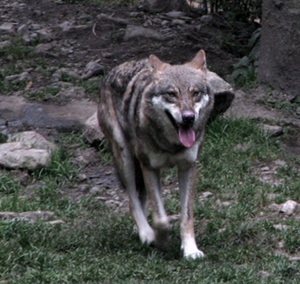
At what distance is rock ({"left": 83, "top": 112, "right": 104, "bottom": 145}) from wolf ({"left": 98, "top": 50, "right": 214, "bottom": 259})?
6.31 feet

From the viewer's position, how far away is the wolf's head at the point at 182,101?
6.64m

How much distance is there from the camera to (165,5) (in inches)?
561

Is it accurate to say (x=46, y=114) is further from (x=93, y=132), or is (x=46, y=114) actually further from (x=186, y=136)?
(x=186, y=136)

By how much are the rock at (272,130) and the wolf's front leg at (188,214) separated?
2791 mm

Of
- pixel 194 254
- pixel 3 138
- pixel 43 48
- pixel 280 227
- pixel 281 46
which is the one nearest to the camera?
pixel 194 254

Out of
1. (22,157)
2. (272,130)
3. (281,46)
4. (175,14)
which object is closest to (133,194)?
(22,157)

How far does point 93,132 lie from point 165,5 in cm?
512

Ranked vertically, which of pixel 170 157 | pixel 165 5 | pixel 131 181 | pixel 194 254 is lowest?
pixel 165 5

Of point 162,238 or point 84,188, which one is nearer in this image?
point 162,238

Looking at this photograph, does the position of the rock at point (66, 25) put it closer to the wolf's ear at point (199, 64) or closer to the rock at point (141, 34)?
the rock at point (141, 34)

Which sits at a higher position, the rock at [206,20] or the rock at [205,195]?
the rock at [205,195]

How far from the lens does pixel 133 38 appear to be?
12562mm

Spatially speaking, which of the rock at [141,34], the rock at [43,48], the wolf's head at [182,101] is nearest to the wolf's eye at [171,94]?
the wolf's head at [182,101]

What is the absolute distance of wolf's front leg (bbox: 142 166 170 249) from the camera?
273 inches
